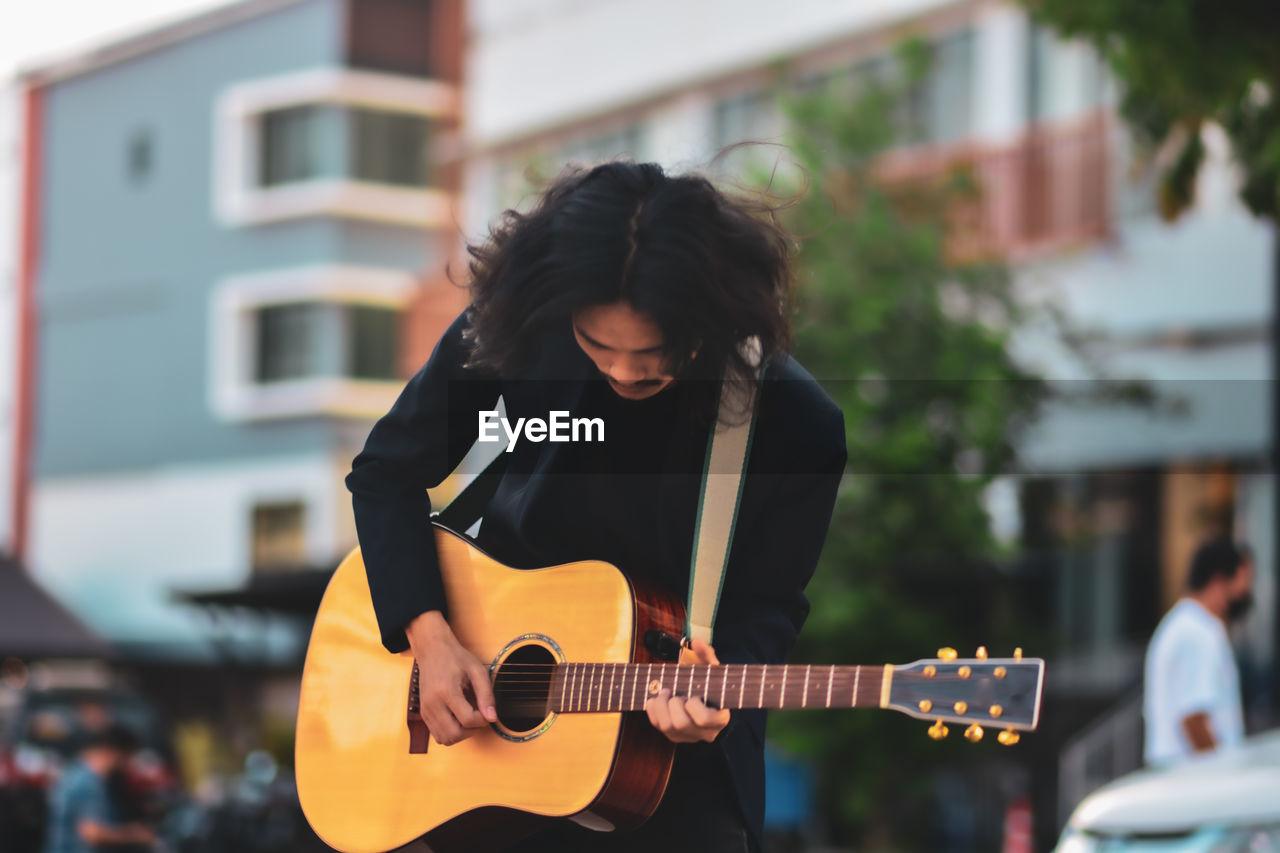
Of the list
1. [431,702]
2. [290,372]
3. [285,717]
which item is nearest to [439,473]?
[431,702]

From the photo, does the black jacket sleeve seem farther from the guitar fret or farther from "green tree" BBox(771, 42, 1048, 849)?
"green tree" BBox(771, 42, 1048, 849)

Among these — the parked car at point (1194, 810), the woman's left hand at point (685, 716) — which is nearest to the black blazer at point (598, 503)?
the woman's left hand at point (685, 716)

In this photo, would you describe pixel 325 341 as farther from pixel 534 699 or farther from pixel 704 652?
pixel 704 652

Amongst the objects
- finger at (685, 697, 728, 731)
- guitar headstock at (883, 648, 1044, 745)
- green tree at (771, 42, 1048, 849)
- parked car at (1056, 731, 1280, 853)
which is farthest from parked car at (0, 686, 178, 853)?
guitar headstock at (883, 648, 1044, 745)

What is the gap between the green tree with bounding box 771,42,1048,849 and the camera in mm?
12391

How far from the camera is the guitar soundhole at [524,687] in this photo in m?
Result: 2.94

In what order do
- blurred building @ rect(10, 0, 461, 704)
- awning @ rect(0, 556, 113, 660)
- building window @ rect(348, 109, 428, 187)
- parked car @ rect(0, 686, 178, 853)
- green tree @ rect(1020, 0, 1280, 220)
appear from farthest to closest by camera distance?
building window @ rect(348, 109, 428, 187), blurred building @ rect(10, 0, 461, 704), awning @ rect(0, 556, 113, 660), parked car @ rect(0, 686, 178, 853), green tree @ rect(1020, 0, 1280, 220)

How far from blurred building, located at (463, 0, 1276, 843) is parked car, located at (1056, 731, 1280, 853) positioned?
23.2ft

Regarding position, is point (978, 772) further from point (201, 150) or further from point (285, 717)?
point (201, 150)

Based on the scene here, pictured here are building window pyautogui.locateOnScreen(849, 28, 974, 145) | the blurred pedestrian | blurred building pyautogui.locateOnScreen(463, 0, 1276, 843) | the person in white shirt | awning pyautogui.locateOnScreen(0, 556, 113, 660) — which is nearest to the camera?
the person in white shirt

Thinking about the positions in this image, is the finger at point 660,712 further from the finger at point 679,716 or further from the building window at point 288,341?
the building window at point 288,341

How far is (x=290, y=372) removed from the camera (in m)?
26.1

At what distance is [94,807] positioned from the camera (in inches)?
404

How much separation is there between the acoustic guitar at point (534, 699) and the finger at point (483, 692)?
0.25 feet
